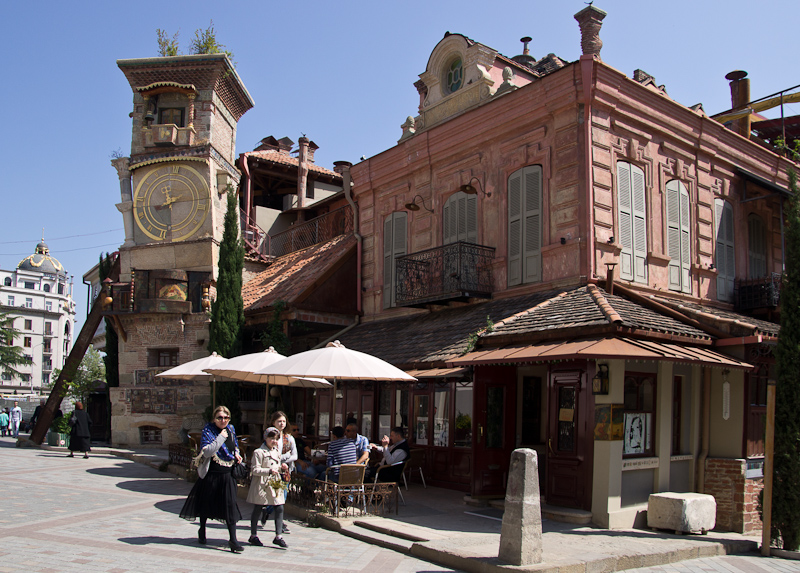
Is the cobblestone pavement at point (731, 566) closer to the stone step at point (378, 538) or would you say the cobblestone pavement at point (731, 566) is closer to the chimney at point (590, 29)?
the stone step at point (378, 538)

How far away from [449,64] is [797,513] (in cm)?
1182

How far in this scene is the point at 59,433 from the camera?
77.3 feet

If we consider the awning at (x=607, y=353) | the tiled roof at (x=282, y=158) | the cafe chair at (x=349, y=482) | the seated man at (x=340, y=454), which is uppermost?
the tiled roof at (x=282, y=158)

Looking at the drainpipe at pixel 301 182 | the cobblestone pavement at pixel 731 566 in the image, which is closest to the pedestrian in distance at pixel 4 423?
the drainpipe at pixel 301 182

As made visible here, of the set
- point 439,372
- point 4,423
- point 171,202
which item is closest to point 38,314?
point 4,423

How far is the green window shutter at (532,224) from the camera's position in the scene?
13.8 m

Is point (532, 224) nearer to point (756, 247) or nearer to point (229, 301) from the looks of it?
point (756, 247)

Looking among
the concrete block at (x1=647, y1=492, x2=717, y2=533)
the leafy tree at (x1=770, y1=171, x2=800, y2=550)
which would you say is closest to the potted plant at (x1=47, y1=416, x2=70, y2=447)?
the concrete block at (x1=647, y1=492, x2=717, y2=533)

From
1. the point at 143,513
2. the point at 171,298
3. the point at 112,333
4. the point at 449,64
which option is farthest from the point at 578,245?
the point at 112,333

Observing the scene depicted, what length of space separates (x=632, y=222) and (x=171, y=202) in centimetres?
1426

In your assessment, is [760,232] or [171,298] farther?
[171,298]

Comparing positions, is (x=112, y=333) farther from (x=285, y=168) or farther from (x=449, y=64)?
(x=449, y=64)

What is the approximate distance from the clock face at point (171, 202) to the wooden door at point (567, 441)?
45.6 ft

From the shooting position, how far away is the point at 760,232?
16766 mm
